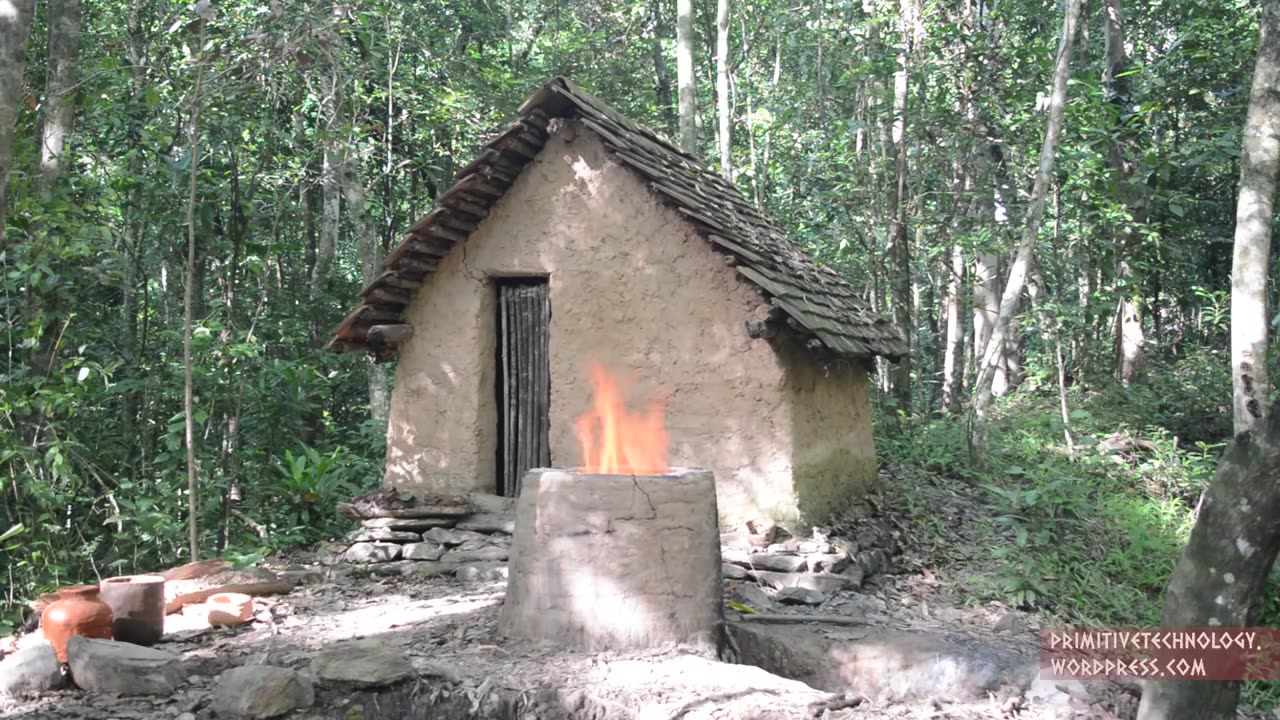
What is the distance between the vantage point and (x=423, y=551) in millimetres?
7633

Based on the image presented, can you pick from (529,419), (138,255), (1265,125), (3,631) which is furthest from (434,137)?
(1265,125)

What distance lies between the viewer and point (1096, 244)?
1308 cm

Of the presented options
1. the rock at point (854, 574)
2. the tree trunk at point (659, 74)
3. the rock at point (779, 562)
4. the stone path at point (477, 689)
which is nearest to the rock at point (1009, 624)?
the rock at point (854, 574)

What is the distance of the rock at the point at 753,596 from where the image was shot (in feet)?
20.2

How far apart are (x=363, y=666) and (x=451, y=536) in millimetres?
3132

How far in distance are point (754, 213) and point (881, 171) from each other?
438 centimetres

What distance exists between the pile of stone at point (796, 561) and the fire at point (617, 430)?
91 centimetres

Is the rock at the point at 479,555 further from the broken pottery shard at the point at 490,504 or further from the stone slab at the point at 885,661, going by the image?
the stone slab at the point at 885,661

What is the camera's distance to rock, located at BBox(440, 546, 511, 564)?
24.2 ft

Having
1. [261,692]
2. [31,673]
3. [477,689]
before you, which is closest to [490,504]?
[477,689]

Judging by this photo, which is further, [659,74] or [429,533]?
[659,74]

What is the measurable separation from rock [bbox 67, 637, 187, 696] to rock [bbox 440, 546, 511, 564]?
9.22ft

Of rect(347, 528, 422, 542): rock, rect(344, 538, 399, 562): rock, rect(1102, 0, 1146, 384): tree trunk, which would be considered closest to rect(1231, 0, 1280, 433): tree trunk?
rect(1102, 0, 1146, 384): tree trunk

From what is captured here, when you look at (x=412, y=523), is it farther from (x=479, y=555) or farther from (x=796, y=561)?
(x=796, y=561)
